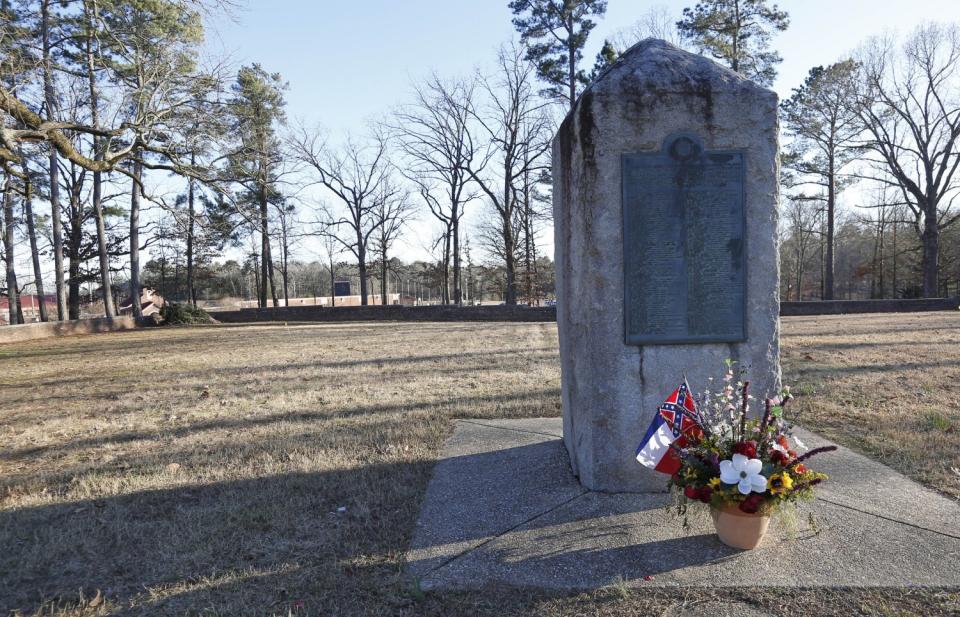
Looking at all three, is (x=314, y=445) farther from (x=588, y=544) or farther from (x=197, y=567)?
(x=588, y=544)

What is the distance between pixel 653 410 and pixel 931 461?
2422 mm

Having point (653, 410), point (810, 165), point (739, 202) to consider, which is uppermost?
point (810, 165)

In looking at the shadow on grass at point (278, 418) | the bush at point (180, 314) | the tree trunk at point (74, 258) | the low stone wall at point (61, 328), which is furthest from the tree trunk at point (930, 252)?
the tree trunk at point (74, 258)

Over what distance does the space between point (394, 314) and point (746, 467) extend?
26229mm

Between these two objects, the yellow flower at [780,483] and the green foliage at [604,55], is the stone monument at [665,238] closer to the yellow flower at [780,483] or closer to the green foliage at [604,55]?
the yellow flower at [780,483]

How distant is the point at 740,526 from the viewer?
2.76m

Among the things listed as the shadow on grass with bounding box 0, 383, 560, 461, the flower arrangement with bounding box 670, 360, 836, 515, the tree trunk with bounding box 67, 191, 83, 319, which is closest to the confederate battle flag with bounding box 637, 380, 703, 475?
the flower arrangement with bounding box 670, 360, 836, 515

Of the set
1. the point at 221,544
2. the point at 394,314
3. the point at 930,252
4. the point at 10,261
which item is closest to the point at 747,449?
the point at 221,544

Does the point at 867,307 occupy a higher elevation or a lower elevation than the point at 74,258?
lower

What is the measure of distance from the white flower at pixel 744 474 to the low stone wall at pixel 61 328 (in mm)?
21939

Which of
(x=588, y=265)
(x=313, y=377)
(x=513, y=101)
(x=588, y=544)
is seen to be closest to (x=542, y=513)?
(x=588, y=544)

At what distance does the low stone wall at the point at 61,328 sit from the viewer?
17.8m

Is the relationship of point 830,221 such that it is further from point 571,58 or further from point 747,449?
point 747,449

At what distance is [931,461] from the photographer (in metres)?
4.07
